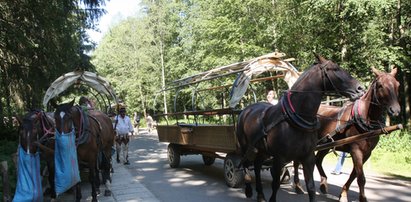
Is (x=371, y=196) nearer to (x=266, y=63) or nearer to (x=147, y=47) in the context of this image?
(x=266, y=63)

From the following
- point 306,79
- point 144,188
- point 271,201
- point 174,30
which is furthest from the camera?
point 174,30

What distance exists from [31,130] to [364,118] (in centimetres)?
575

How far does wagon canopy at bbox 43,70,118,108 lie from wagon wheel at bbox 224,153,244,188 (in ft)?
12.9

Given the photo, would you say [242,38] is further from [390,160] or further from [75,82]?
[75,82]

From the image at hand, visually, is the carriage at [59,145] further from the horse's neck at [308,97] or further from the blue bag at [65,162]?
the horse's neck at [308,97]

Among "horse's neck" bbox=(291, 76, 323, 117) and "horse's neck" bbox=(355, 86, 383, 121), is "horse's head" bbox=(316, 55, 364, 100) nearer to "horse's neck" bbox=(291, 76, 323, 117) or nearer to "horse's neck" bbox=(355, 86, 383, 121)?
"horse's neck" bbox=(291, 76, 323, 117)

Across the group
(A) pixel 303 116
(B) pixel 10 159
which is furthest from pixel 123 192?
(A) pixel 303 116

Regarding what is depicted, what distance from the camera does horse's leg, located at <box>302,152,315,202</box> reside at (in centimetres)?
571

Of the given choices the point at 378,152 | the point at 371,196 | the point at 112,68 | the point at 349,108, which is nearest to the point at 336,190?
the point at 371,196

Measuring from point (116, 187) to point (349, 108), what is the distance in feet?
19.0

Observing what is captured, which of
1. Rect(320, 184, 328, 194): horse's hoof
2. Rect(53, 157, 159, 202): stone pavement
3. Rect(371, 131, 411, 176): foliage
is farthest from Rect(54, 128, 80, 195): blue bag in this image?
Rect(371, 131, 411, 176): foliage

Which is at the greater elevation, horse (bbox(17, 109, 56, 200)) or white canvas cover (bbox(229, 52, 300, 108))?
white canvas cover (bbox(229, 52, 300, 108))

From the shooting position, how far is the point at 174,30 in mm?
43281

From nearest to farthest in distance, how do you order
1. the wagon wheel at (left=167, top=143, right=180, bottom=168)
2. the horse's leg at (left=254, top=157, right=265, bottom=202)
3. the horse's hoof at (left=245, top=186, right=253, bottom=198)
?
the horse's leg at (left=254, top=157, right=265, bottom=202), the horse's hoof at (left=245, top=186, right=253, bottom=198), the wagon wheel at (left=167, top=143, right=180, bottom=168)
